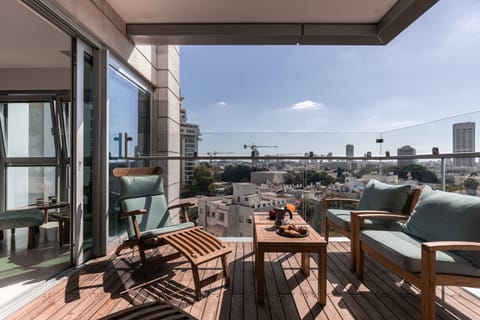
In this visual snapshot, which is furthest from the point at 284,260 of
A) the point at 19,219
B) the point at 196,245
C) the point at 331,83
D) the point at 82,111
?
the point at 331,83

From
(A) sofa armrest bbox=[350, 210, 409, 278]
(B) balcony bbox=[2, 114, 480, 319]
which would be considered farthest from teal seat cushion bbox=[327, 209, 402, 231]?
(B) balcony bbox=[2, 114, 480, 319]

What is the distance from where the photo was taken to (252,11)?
2941 mm

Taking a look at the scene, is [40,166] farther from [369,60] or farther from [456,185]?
[369,60]

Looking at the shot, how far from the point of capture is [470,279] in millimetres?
1433

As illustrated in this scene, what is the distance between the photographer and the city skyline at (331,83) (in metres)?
4.89

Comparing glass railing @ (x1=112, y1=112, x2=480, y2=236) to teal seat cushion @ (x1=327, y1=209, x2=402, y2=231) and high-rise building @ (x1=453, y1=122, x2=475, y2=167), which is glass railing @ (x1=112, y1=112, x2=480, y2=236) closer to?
high-rise building @ (x1=453, y1=122, x2=475, y2=167)

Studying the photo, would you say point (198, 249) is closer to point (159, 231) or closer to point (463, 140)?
point (159, 231)

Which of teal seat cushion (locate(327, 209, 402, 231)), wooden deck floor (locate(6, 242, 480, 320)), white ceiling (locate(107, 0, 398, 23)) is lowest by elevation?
wooden deck floor (locate(6, 242, 480, 320))

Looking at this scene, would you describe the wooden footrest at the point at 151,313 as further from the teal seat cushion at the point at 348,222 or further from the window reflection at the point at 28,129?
the window reflection at the point at 28,129

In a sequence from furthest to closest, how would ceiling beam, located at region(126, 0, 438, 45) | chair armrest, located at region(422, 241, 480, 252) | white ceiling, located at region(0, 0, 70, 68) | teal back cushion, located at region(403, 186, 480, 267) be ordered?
ceiling beam, located at region(126, 0, 438, 45)
white ceiling, located at region(0, 0, 70, 68)
teal back cushion, located at region(403, 186, 480, 267)
chair armrest, located at region(422, 241, 480, 252)

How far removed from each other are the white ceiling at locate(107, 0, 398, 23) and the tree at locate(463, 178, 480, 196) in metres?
2.21

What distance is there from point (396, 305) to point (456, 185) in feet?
5.14

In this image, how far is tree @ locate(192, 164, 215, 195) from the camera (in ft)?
11.4

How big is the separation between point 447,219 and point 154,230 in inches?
102
